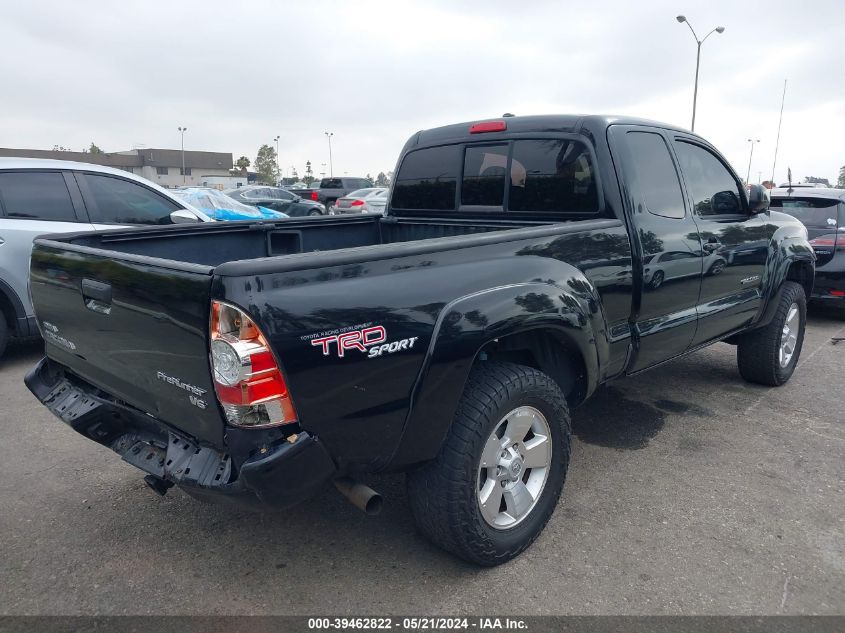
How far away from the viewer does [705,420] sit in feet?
14.6

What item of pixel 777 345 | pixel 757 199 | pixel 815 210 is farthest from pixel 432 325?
pixel 815 210

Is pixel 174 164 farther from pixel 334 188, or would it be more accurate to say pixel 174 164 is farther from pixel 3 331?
pixel 3 331

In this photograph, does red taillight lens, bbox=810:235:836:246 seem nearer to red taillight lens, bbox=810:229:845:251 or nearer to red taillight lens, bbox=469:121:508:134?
red taillight lens, bbox=810:229:845:251

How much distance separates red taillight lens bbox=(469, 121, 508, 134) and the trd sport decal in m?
2.05

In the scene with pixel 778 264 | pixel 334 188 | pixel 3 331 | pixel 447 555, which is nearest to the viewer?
pixel 447 555

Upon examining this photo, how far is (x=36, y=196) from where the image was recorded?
18.5ft

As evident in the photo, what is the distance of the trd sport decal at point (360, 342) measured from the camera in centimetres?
211

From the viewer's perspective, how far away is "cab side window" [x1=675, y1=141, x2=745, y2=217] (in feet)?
13.1

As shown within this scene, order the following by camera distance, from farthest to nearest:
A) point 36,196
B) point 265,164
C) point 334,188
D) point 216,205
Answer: point 265,164
point 334,188
point 216,205
point 36,196

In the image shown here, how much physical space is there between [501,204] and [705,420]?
6.83 feet

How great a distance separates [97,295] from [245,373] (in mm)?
883

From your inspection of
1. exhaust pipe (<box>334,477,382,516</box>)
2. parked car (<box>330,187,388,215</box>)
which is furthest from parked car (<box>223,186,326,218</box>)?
exhaust pipe (<box>334,477,382,516</box>)

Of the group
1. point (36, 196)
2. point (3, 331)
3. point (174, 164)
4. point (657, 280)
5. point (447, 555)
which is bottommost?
point (447, 555)

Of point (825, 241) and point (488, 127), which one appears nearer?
point (488, 127)
